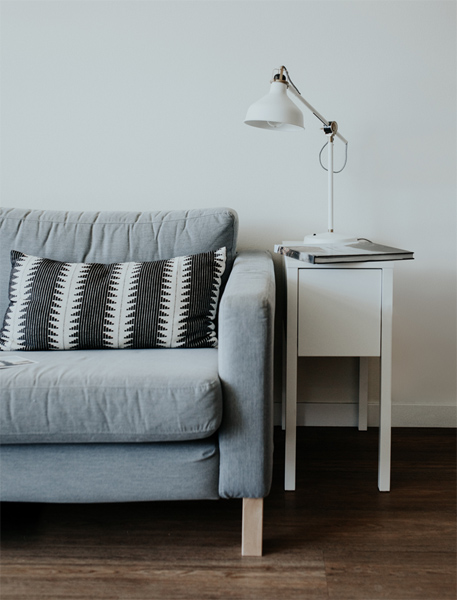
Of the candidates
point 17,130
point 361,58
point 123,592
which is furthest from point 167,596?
point 361,58

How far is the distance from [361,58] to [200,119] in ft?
2.06

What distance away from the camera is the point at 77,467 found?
132cm

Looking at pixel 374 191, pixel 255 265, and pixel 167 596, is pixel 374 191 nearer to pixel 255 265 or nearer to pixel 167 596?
pixel 255 265

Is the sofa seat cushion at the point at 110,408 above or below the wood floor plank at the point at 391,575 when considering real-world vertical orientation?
above

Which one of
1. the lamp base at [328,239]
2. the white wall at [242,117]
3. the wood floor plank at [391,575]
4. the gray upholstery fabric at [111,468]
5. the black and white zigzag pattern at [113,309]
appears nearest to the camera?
the wood floor plank at [391,575]

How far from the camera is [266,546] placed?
1.39m

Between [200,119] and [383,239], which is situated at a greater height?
[200,119]

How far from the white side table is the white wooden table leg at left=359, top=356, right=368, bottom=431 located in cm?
46

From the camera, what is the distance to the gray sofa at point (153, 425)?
1.27 metres

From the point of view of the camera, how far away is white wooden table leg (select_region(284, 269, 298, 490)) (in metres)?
1.65

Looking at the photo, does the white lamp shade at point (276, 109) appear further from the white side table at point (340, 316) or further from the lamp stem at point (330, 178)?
the white side table at point (340, 316)

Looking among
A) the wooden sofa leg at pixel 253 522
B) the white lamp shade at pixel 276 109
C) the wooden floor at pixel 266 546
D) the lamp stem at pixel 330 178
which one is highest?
the white lamp shade at pixel 276 109

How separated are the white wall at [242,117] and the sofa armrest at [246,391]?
923 millimetres

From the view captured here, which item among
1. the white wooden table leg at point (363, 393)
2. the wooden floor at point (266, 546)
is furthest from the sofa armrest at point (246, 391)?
the white wooden table leg at point (363, 393)
